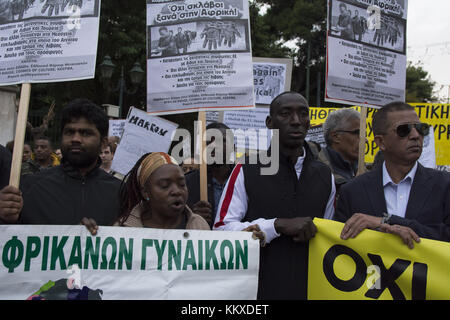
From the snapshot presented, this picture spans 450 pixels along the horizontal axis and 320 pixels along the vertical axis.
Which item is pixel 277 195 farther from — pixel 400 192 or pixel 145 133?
pixel 145 133

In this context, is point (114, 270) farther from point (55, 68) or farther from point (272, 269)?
point (55, 68)

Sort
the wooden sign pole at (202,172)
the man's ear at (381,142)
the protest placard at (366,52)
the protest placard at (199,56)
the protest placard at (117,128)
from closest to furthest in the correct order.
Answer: the man's ear at (381,142) < the wooden sign pole at (202,172) < the protest placard at (199,56) < the protest placard at (366,52) < the protest placard at (117,128)

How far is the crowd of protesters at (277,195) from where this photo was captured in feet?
8.86

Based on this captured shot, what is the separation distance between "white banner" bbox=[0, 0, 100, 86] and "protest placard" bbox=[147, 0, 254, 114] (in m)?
0.63

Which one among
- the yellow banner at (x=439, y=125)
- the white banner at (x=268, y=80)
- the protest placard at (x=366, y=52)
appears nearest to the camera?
the protest placard at (x=366, y=52)

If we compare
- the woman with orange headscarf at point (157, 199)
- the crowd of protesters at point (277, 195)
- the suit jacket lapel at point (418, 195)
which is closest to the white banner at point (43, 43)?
the crowd of protesters at point (277, 195)

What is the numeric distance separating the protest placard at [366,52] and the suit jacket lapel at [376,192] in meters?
1.06

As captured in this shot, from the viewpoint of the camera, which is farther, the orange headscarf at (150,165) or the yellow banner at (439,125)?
the yellow banner at (439,125)

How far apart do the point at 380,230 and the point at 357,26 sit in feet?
6.25

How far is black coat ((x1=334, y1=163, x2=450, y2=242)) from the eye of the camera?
2.63 meters

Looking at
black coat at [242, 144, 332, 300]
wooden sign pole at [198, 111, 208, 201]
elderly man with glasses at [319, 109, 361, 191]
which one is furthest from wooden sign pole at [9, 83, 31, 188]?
elderly man with glasses at [319, 109, 361, 191]

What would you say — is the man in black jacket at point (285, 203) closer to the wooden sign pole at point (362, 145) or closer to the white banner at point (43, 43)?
the wooden sign pole at point (362, 145)

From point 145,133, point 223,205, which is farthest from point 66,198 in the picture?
point 145,133

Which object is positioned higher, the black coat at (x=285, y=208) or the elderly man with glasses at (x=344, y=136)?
the elderly man with glasses at (x=344, y=136)
